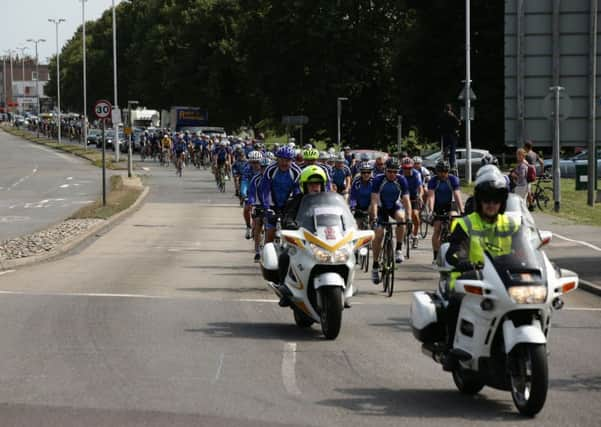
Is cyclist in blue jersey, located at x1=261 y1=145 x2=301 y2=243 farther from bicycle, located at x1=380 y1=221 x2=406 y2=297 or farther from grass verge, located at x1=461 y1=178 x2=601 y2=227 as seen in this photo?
grass verge, located at x1=461 y1=178 x2=601 y2=227

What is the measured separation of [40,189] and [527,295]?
47150 mm

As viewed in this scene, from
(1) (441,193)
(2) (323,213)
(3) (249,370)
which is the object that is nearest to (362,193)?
(1) (441,193)

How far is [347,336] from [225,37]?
84.2 m

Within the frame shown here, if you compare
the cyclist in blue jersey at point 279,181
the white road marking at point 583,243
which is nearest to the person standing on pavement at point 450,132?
the white road marking at point 583,243

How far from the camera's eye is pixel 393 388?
10070 mm

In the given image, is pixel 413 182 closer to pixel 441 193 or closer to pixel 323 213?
pixel 441 193

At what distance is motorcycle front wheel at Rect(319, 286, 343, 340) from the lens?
12602 millimetres

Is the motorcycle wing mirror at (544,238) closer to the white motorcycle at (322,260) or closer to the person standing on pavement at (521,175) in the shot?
the white motorcycle at (322,260)

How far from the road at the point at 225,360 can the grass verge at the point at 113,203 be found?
49.1 ft

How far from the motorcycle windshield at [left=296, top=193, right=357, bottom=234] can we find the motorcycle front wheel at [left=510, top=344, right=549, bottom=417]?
4529 mm

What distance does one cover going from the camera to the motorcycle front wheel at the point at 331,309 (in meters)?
12.6

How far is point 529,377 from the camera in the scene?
867cm

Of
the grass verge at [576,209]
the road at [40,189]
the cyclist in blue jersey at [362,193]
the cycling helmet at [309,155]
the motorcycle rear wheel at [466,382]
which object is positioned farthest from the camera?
the road at [40,189]

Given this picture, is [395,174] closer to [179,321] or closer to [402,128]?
[179,321]
